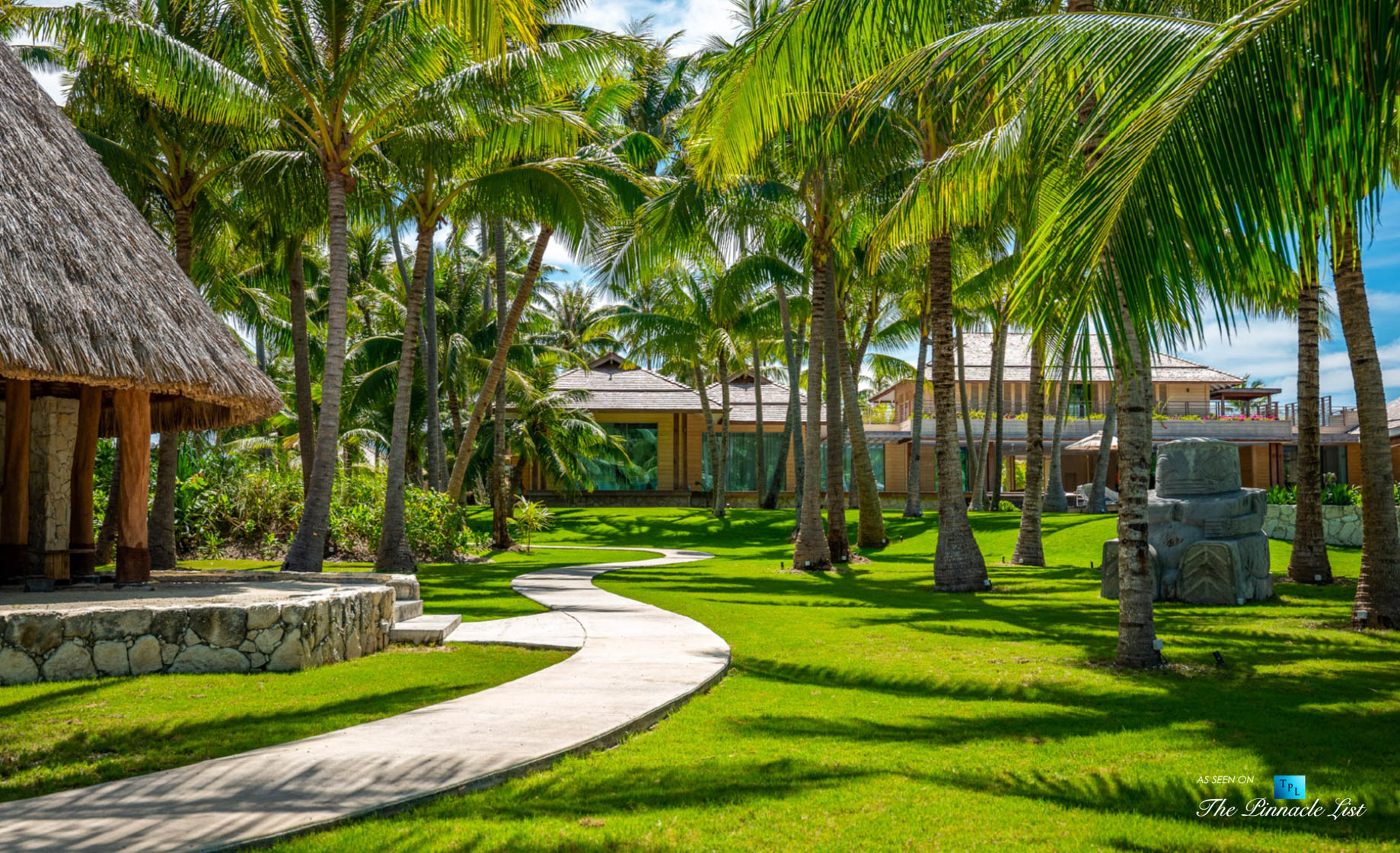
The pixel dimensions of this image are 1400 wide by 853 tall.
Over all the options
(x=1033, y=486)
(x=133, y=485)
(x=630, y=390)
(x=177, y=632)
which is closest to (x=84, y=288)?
(x=133, y=485)

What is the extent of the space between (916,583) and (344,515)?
1120cm

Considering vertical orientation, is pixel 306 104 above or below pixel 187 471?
above

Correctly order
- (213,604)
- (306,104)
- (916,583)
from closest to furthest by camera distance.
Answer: (213,604), (306,104), (916,583)

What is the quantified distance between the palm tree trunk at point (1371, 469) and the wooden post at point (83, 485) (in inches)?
510

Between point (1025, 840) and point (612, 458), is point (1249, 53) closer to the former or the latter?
point (1025, 840)

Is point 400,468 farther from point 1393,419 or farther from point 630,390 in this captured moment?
point 1393,419

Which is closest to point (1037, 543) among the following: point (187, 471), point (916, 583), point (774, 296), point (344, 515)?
point (916, 583)

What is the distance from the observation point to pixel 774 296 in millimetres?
27875

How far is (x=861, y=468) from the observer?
68.9ft

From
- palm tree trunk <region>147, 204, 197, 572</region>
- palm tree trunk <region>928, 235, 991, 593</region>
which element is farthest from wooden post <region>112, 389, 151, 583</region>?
palm tree trunk <region>928, 235, 991, 593</region>

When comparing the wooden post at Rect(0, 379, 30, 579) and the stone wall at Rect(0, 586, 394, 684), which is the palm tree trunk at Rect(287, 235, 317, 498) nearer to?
the wooden post at Rect(0, 379, 30, 579)

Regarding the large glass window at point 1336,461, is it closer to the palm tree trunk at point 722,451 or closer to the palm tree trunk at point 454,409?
the palm tree trunk at point 722,451

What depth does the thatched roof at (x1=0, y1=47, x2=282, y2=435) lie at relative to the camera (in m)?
8.38

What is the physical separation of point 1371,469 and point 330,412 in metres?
12.2
